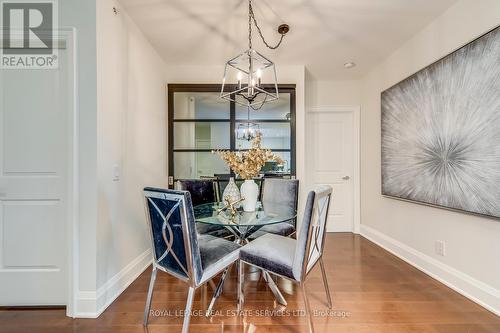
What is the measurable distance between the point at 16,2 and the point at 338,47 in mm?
3059

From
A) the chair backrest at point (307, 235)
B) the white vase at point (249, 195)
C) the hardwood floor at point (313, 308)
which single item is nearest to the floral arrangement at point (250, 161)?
the white vase at point (249, 195)

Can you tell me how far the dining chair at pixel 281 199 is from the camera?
7.93 feet

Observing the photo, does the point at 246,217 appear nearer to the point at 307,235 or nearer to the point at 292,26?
the point at 307,235

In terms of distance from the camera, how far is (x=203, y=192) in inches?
111

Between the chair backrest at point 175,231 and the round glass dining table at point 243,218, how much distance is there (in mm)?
341

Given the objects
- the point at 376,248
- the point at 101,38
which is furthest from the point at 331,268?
the point at 101,38

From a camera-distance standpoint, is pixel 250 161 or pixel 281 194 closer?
pixel 250 161

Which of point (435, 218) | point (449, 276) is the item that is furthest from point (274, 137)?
point (449, 276)

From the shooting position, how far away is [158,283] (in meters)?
2.27

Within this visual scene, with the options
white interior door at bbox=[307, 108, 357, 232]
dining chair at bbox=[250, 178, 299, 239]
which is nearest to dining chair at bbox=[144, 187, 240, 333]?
dining chair at bbox=[250, 178, 299, 239]

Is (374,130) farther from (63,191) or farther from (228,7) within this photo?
(63,191)

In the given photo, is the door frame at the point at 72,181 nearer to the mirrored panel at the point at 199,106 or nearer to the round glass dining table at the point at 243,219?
the round glass dining table at the point at 243,219

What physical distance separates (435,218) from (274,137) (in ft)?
6.75

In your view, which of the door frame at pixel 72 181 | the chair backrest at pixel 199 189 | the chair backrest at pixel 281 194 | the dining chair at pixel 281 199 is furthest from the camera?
the chair backrest at pixel 199 189
